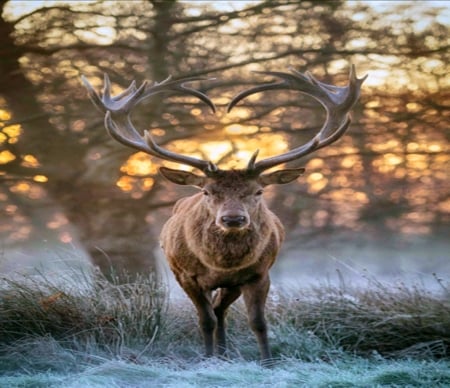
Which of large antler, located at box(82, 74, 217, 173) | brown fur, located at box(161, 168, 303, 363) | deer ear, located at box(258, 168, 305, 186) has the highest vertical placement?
large antler, located at box(82, 74, 217, 173)

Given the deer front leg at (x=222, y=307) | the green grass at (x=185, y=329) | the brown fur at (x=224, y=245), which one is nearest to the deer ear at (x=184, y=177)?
the brown fur at (x=224, y=245)

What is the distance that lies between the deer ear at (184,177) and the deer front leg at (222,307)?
888 millimetres

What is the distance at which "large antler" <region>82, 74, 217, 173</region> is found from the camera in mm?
4828

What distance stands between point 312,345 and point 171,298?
4.36ft

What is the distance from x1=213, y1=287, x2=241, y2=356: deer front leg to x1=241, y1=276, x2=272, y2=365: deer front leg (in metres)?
0.36

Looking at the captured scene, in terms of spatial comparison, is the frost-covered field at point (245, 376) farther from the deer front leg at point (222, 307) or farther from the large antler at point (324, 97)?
the large antler at point (324, 97)

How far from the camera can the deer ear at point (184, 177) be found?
15.6 ft

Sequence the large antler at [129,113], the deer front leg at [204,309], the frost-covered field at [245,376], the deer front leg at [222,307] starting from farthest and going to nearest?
the deer front leg at [222,307] → the deer front leg at [204,309] → the large antler at [129,113] → the frost-covered field at [245,376]

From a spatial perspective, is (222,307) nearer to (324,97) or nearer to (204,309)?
(204,309)

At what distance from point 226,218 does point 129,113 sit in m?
1.23

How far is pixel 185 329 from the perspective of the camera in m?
5.82

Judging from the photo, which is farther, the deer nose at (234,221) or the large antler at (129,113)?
the large antler at (129,113)

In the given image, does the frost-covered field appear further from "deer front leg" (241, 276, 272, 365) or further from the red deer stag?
the red deer stag

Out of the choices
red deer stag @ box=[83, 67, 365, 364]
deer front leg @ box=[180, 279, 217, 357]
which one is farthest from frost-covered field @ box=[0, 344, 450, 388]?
red deer stag @ box=[83, 67, 365, 364]
